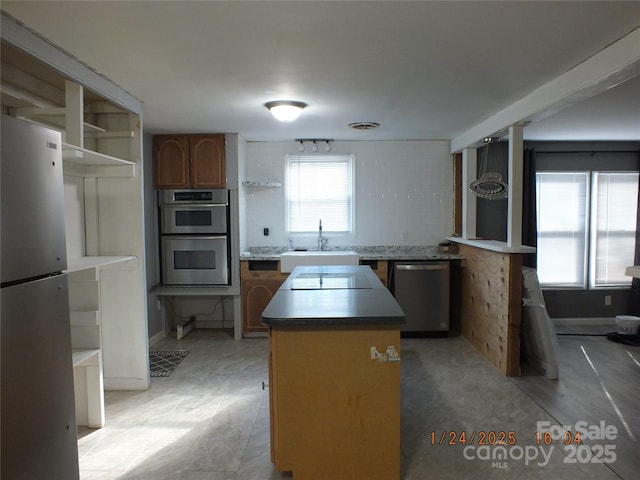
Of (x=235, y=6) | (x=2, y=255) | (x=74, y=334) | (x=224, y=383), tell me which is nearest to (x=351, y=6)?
(x=235, y=6)

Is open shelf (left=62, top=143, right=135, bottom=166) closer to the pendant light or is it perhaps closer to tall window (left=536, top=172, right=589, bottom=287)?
the pendant light

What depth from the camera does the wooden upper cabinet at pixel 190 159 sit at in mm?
4496

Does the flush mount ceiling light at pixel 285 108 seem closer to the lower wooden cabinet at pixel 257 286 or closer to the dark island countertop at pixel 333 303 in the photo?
the dark island countertop at pixel 333 303

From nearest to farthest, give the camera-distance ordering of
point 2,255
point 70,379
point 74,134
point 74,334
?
point 2,255, point 70,379, point 74,134, point 74,334

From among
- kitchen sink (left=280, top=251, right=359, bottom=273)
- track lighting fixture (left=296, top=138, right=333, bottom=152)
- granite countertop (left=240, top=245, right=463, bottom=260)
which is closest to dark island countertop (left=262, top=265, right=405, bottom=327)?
kitchen sink (left=280, top=251, right=359, bottom=273)

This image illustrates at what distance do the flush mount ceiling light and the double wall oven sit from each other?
1.48 meters

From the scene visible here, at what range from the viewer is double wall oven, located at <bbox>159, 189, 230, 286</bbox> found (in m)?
4.53

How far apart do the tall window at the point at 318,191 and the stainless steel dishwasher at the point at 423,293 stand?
0.98 metres

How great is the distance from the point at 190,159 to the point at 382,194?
229 cm

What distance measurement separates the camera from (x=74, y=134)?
7.79 ft

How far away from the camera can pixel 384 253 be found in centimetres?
486

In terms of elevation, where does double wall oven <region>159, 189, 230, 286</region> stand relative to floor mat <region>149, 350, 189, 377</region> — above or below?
above

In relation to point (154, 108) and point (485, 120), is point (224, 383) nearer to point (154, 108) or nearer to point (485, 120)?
point (154, 108)

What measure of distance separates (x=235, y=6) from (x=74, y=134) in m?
1.29
